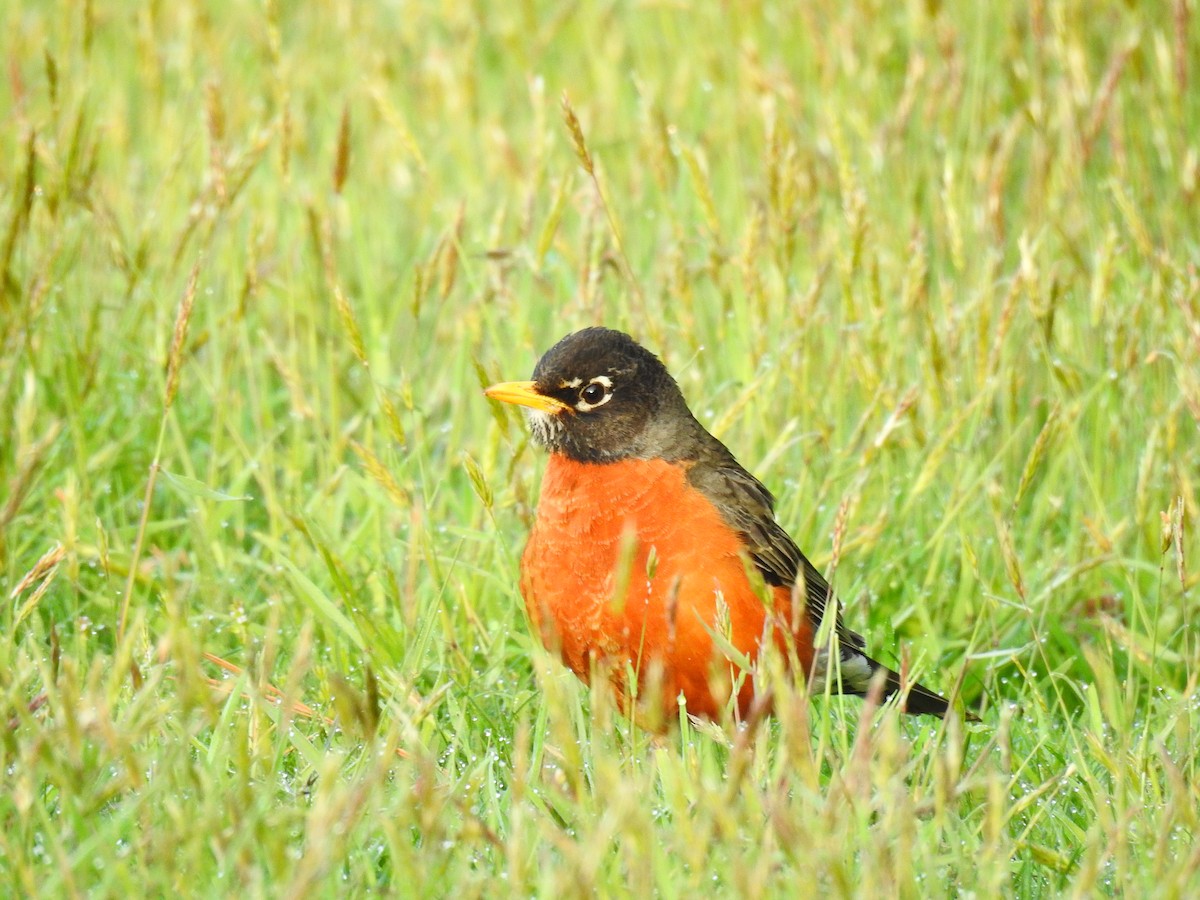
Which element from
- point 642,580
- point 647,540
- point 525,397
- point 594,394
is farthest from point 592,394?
point 642,580

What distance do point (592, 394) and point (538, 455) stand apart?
57 cm

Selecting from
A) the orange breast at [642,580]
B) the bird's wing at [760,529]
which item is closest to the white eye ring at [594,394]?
the orange breast at [642,580]

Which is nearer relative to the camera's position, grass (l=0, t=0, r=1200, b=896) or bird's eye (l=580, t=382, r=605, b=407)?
grass (l=0, t=0, r=1200, b=896)

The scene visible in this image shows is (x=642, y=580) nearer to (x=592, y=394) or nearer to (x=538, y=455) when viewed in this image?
(x=592, y=394)

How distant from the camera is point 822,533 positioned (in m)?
4.52

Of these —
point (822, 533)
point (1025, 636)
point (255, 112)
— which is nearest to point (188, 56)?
point (255, 112)

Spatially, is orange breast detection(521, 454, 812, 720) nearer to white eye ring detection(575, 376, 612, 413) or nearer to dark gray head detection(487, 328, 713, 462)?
dark gray head detection(487, 328, 713, 462)

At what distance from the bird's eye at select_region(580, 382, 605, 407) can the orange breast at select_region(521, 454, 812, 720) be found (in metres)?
0.20

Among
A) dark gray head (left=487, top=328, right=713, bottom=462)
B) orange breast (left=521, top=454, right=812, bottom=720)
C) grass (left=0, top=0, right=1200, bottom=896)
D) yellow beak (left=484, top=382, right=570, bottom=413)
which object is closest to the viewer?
grass (left=0, top=0, right=1200, bottom=896)

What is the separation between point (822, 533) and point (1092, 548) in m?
0.77

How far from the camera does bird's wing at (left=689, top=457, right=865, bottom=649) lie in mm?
3969

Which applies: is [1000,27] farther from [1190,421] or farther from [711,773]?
[711,773]

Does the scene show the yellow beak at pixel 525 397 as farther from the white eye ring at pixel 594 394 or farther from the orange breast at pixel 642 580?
the orange breast at pixel 642 580

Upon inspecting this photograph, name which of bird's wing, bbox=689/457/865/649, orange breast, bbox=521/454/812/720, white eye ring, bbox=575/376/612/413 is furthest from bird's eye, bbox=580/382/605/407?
bird's wing, bbox=689/457/865/649
